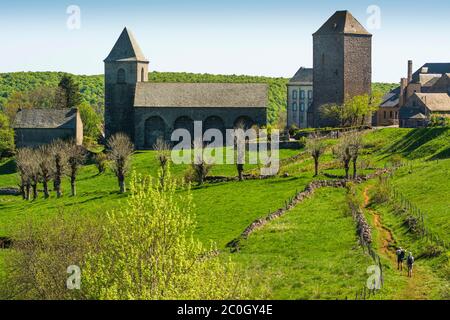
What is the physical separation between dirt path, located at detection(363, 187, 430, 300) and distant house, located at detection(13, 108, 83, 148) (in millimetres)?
49479

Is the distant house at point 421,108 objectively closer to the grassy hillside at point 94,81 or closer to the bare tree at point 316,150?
the bare tree at point 316,150

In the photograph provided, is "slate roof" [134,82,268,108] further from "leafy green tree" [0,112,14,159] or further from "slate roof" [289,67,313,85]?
"leafy green tree" [0,112,14,159]

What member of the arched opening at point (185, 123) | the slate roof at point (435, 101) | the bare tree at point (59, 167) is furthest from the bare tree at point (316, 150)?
the slate roof at point (435, 101)

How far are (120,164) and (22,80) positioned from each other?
12434 centimetres

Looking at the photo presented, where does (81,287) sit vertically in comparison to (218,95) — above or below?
below

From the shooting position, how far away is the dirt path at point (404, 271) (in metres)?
29.9

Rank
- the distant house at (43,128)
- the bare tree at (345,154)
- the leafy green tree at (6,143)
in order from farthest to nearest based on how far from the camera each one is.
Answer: the leafy green tree at (6,143)
the distant house at (43,128)
the bare tree at (345,154)

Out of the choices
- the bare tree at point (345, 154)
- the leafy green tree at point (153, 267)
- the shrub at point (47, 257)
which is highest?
the bare tree at point (345, 154)

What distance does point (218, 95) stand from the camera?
294ft

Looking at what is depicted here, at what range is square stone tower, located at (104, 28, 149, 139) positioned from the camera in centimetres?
9169

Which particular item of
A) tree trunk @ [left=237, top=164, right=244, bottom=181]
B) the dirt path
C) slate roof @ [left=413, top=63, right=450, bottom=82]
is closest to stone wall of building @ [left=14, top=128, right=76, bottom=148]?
tree trunk @ [left=237, top=164, right=244, bottom=181]

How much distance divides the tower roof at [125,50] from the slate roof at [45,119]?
24.1ft

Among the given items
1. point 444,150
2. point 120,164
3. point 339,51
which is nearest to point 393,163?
point 444,150
